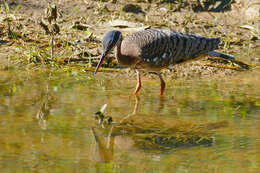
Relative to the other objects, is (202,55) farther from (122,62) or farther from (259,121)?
(259,121)

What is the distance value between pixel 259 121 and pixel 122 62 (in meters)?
2.09

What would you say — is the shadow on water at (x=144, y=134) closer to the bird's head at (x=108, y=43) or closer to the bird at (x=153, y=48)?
the bird's head at (x=108, y=43)

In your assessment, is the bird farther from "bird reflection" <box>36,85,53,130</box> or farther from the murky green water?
"bird reflection" <box>36,85,53,130</box>

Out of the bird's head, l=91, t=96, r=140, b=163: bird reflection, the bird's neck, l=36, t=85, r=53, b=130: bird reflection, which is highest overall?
the bird's head

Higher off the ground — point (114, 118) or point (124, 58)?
point (124, 58)

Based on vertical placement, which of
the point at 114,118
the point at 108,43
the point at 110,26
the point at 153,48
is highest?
the point at 108,43

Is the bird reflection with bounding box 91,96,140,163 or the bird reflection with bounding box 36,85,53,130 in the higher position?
the bird reflection with bounding box 91,96,140,163

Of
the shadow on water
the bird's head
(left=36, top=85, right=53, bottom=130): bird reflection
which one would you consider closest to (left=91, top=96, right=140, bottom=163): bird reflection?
the shadow on water

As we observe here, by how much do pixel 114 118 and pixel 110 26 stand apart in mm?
4180

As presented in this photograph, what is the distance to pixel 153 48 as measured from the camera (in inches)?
253

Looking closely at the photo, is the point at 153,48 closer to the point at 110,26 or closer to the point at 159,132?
the point at 159,132

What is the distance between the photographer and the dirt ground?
7598mm

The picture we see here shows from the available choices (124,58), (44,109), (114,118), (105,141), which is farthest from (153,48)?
(105,141)

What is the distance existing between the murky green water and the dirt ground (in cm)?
58
